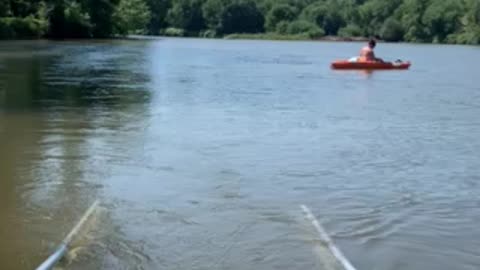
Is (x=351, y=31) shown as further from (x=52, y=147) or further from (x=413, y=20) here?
(x=52, y=147)

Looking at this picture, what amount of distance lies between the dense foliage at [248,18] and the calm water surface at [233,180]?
57509 mm

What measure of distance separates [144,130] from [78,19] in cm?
7858

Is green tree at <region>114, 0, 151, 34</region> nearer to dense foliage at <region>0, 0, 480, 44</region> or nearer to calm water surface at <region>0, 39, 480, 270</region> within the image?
dense foliage at <region>0, 0, 480, 44</region>

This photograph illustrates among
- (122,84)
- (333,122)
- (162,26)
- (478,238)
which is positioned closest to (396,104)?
(333,122)

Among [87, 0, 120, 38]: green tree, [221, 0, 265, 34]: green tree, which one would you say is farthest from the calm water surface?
[221, 0, 265, 34]: green tree

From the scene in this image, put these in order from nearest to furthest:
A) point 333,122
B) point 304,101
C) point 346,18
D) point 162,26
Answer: point 333,122 < point 304,101 < point 346,18 < point 162,26

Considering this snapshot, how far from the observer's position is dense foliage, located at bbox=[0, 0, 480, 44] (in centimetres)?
8869

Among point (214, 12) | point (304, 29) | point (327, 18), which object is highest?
point (214, 12)

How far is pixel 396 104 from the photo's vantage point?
82.8 feet

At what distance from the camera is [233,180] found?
39.1 ft

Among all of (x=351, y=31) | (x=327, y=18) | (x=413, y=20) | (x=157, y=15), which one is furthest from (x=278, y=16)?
(x=413, y=20)

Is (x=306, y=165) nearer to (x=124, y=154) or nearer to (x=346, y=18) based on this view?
(x=124, y=154)

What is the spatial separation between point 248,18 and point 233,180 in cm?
16678

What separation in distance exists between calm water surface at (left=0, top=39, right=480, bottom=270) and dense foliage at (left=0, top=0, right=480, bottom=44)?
57.5 metres
